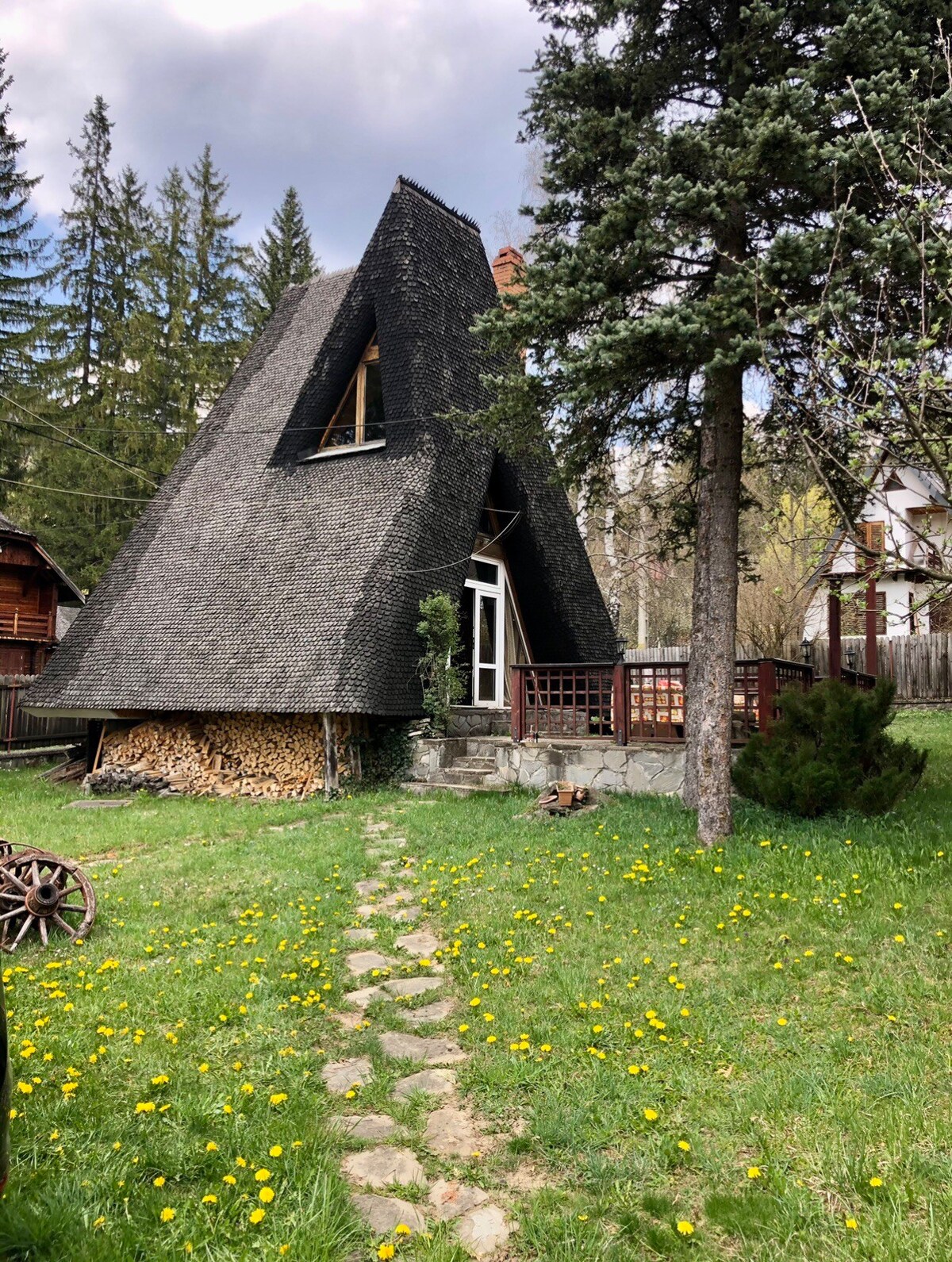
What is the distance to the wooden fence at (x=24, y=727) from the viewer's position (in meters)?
18.4

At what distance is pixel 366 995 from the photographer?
4289mm

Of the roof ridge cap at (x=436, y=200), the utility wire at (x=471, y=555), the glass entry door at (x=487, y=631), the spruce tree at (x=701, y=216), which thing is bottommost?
the glass entry door at (x=487, y=631)

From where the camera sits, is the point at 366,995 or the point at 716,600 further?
the point at 716,600

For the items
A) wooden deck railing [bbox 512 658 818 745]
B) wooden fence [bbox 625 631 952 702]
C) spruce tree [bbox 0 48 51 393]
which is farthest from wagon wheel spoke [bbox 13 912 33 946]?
spruce tree [bbox 0 48 51 393]

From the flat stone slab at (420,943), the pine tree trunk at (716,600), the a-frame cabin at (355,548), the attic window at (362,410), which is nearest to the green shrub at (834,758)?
the pine tree trunk at (716,600)

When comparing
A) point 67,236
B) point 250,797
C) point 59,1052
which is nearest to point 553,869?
point 59,1052

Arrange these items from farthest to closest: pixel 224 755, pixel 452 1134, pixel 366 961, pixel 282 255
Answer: pixel 282 255, pixel 224 755, pixel 366 961, pixel 452 1134

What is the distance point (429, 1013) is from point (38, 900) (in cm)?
273

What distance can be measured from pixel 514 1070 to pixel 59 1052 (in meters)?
1.99

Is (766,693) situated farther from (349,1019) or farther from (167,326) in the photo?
(167,326)

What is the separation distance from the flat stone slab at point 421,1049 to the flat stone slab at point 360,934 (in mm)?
1270

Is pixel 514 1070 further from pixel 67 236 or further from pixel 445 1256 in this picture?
pixel 67 236

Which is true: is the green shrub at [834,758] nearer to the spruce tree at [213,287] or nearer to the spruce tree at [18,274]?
the spruce tree at [213,287]

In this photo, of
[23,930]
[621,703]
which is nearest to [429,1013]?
[23,930]
